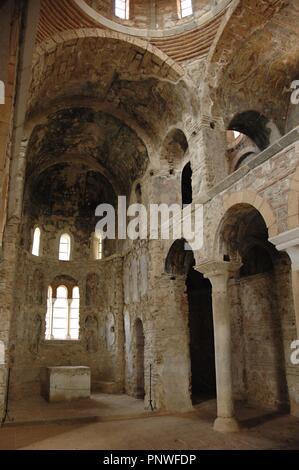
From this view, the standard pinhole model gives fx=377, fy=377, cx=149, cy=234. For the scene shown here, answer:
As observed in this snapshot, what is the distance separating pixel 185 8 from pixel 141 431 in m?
12.9

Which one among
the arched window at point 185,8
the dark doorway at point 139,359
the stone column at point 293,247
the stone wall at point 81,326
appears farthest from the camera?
the stone wall at point 81,326

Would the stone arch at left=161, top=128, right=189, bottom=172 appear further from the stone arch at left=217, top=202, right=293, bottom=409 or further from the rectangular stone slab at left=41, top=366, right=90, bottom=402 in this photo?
the rectangular stone slab at left=41, top=366, right=90, bottom=402

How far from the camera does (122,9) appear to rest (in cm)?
1254

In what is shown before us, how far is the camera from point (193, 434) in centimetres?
855

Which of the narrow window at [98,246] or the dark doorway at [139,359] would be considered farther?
the narrow window at [98,246]

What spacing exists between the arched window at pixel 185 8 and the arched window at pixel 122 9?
1.79 metres

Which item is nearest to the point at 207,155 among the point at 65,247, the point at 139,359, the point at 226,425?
the point at 226,425

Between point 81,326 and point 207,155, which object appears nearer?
point 207,155

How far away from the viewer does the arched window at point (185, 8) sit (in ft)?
41.0

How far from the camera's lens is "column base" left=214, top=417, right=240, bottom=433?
8641mm

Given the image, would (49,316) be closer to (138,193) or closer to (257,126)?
(138,193)

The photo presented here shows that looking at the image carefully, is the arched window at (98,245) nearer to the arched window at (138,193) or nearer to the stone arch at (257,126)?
the arched window at (138,193)

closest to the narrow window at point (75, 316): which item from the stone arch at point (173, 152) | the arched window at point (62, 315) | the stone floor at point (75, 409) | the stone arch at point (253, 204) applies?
the arched window at point (62, 315)

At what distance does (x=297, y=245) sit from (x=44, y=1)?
29.2ft
